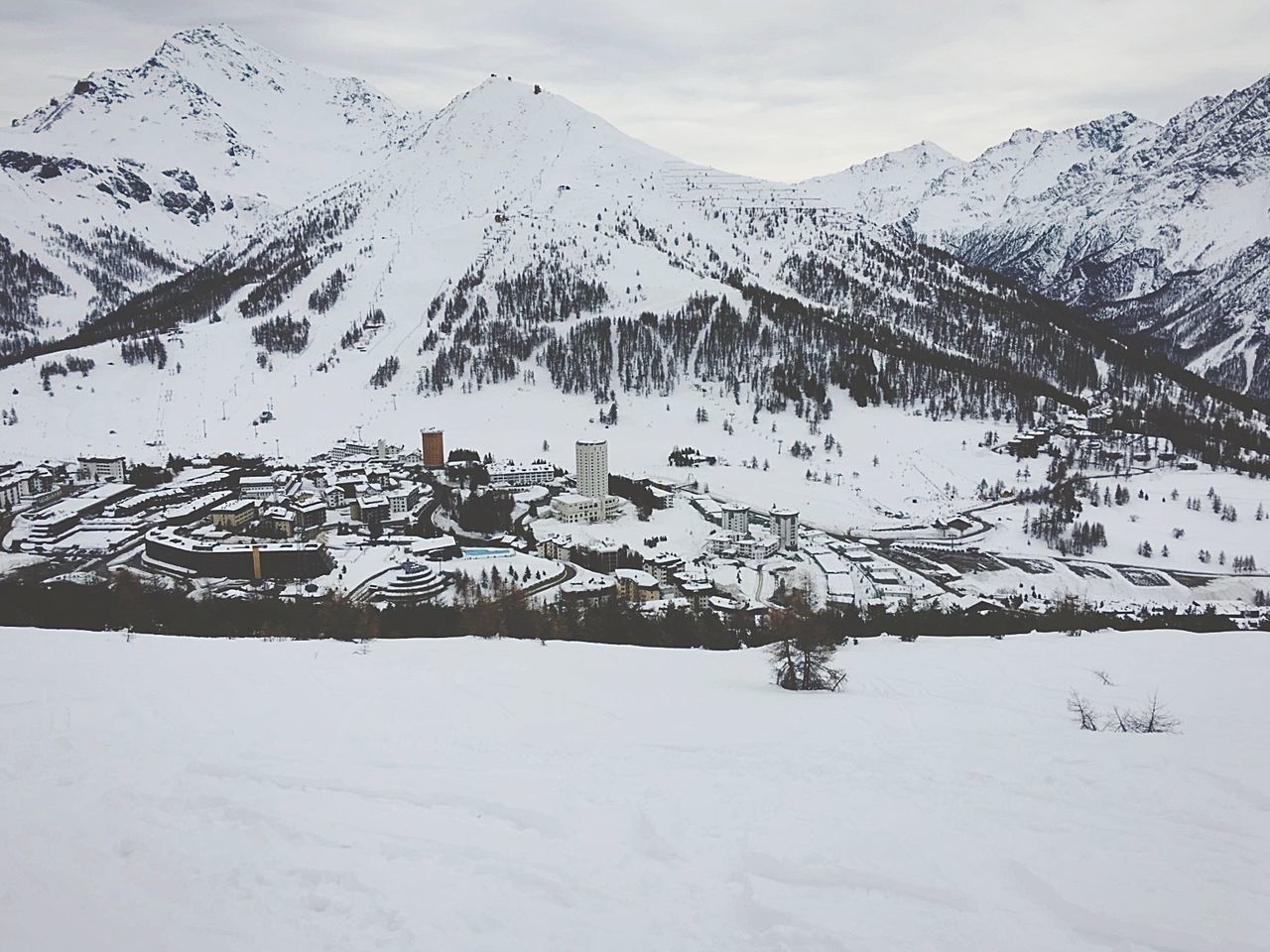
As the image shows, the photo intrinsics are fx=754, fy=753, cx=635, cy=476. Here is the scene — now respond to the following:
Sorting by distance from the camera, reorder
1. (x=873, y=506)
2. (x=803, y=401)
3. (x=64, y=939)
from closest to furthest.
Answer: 1. (x=64, y=939)
2. (x=873, y=506)
3. (x=803, y=401)

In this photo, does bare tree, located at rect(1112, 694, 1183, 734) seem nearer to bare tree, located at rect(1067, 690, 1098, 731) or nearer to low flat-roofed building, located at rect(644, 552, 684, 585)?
bare tree, located at rect(1067, 690, 1098, 731)

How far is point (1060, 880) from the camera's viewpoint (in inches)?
179

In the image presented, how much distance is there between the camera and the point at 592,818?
5.28m

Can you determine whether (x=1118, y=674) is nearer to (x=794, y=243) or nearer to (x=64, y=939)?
(x=64, y=939)

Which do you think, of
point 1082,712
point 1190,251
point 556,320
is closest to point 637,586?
point 1082,712

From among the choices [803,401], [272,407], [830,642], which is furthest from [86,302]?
[830,642]

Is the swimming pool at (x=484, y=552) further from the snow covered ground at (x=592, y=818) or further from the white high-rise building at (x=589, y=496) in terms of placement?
the snow covered ground at (x=592, y=818)

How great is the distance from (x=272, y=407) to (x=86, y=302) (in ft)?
305

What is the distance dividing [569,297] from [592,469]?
45.5 meters

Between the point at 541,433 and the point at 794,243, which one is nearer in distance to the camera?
the point at 541,433

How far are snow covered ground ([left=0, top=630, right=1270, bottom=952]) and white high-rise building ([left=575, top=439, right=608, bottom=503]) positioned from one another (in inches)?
1324

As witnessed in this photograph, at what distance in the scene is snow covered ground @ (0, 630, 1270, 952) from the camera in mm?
4180

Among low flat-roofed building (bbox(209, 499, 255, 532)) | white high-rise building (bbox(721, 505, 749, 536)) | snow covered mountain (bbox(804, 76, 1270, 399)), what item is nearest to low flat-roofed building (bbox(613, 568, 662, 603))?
white high-rise building (bbox(721, 505, 749, 536))

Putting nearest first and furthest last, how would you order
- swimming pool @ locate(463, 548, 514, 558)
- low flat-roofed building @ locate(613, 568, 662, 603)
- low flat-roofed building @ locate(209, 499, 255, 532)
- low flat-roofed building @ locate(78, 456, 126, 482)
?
low flat-roofed building @ locate(613, 568, 662, 603) < swimming pool @ locate(463, 548, 514, 558) < low flat-roofed building @ locate(209, 499, 255, 532) < low flat-roofed building @ locate(78, 456, 126, 482)
